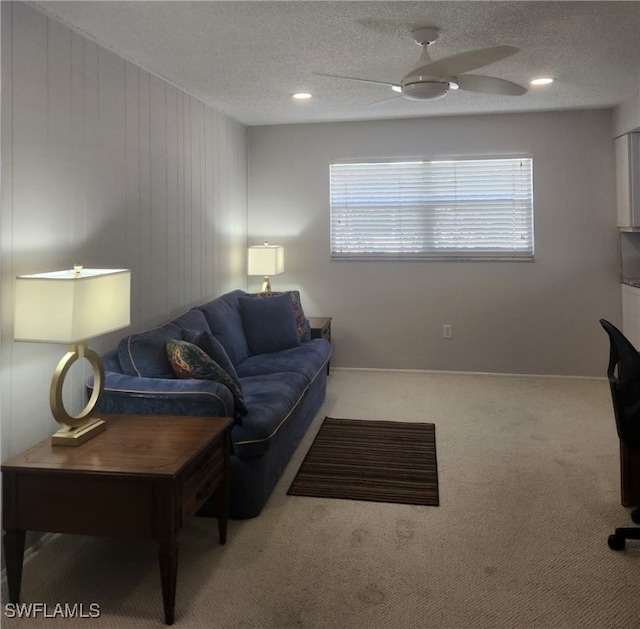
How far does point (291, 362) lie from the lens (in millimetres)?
3797

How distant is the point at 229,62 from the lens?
11.3 feet

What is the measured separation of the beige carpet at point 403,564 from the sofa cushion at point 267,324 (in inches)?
57.6

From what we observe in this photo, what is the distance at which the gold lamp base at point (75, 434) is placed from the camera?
2.13 meters

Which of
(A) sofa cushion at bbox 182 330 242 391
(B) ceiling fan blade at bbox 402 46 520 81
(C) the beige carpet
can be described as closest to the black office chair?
(C) the beige carpet

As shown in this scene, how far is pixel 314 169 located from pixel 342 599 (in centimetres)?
431

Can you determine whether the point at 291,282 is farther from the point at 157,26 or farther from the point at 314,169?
the point at 157,26

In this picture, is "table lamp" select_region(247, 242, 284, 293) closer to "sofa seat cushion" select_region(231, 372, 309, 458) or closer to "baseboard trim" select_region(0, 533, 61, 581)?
"sofa seat cushion" select_region(231, 372, 309, 458)

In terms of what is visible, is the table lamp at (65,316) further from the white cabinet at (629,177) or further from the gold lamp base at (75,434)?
the white cabinet at (629,177)

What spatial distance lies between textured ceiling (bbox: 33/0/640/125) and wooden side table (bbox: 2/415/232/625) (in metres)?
2.01

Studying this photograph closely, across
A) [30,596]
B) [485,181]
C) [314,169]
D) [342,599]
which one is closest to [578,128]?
[485,181]

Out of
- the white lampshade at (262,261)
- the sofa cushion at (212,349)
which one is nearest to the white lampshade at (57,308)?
the sofa cushion at (212,349)

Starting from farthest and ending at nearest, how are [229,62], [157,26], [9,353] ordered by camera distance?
[229,62] → [157,26] → [9,353]

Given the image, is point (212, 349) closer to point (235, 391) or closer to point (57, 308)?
point (235, 391)

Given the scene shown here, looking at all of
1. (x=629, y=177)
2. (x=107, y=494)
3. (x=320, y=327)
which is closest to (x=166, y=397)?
(x=107, y=494)
